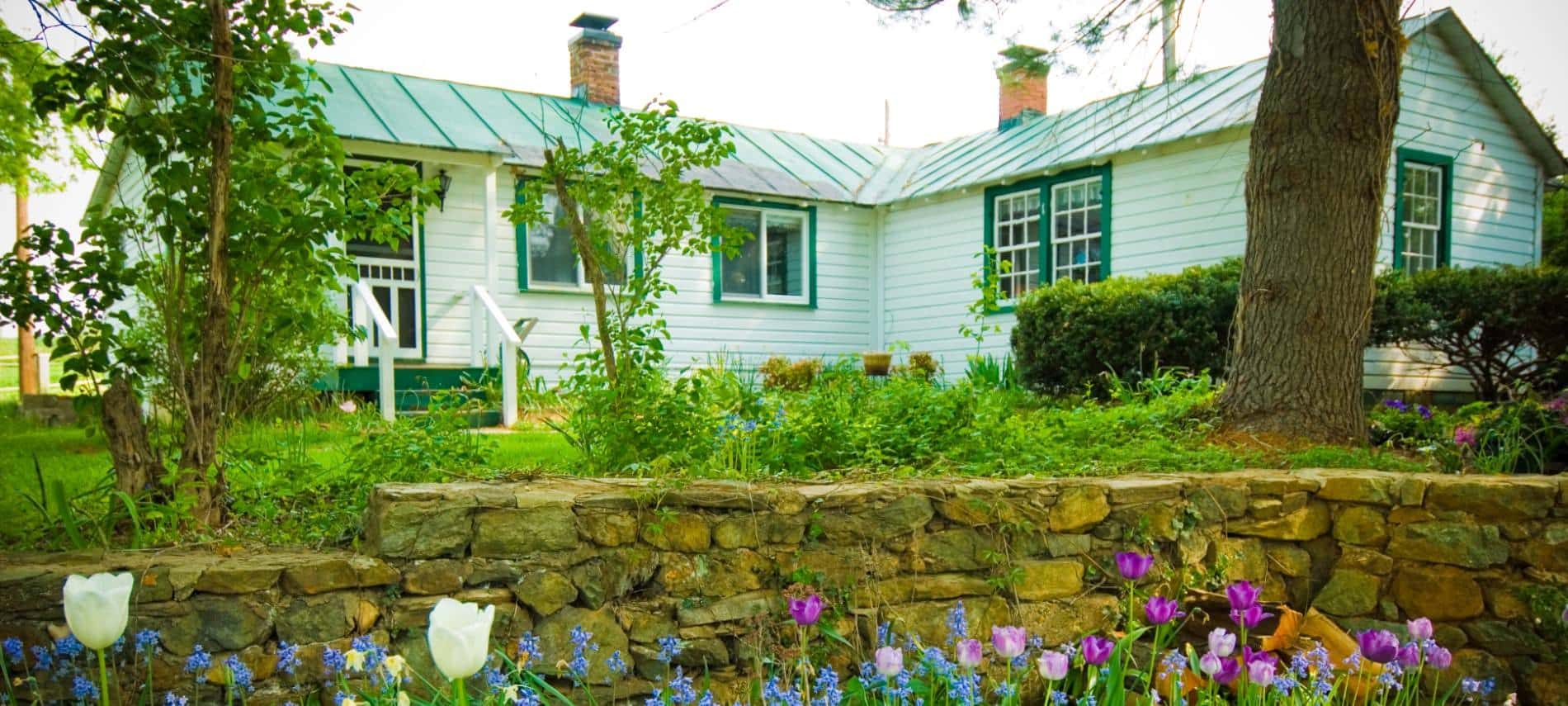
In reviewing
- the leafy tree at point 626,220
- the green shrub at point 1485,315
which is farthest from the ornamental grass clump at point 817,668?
the green shrub at point 1485,315

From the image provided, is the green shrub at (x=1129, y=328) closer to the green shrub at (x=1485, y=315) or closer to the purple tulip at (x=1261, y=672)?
the green shrub at (x=1485, y=315)

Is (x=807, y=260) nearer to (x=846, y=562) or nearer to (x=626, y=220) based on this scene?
(x=626, y=220)

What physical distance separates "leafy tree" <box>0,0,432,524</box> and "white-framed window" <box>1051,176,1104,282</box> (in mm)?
8520

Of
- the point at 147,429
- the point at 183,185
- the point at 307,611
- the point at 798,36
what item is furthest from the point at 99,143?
the point at 798,36

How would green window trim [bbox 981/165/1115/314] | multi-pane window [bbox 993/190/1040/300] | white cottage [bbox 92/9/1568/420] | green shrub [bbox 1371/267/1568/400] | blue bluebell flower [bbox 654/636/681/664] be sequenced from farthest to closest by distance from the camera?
multi-pane window [bbox 993/190/1040/300] < green window trim [bbox 981/165/1115/314] < white cottage [bbox 92/9/1568/420] < green shrub [bbox 1371/267/1568/400] < blue bluebell flower [bbox 654/636/681/664]

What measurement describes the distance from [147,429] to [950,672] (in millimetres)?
2598

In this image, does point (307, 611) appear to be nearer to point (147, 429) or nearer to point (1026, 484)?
point (147, 429)

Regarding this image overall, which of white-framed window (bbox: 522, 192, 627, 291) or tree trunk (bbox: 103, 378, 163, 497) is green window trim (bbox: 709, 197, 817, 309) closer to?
white-framed window (bbox: 522, 192, 627, 291)

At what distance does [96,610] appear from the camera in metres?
1.46

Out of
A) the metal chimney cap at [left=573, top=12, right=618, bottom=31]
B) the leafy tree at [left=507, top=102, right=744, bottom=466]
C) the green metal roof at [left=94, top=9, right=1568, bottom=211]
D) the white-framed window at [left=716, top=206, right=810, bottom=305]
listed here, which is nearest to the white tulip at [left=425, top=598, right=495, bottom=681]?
the leafy tree at [left=507, top=102, right=744, bottom=466]

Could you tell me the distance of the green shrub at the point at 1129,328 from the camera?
7.54 m

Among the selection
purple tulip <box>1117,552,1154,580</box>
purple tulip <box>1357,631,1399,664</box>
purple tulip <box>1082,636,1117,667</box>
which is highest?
purple tulip <box>1117,552,1154,580</box>

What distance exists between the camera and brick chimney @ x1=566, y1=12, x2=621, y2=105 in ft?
40.4

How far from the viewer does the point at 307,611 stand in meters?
2.55
